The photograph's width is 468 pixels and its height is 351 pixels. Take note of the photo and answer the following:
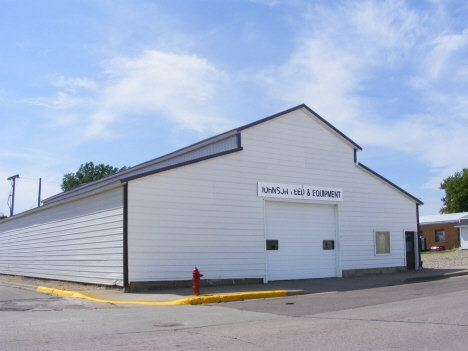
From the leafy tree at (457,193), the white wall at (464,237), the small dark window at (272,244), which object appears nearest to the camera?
the small dark window at (272,244)

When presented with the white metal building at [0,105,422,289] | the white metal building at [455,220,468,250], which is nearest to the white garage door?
the white metal building at [0,105,422,289]

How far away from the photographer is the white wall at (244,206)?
50.1 ft

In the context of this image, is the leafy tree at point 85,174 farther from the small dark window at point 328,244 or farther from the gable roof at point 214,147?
the small dark window at point 328,244

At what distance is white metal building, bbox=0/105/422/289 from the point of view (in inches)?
602

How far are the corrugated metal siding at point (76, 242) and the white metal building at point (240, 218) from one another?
0.05 m

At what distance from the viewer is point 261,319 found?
31.0 feet

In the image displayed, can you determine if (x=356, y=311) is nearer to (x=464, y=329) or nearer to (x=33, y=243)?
(x=464, y=329)

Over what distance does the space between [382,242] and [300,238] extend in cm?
542

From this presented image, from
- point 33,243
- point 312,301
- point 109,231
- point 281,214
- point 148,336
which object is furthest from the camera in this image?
point 33,243

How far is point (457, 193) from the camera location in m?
81.8

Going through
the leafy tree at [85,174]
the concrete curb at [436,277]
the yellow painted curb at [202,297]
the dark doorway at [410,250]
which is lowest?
the concrete curb at [436,277]

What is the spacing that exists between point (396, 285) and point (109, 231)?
1089 centimetres

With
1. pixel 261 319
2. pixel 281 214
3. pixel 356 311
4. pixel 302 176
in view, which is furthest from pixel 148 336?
pixel 302 176

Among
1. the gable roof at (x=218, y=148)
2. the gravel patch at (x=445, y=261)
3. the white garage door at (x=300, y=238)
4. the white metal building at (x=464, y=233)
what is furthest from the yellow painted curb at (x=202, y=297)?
the white metal building at (x=464, y=233)
